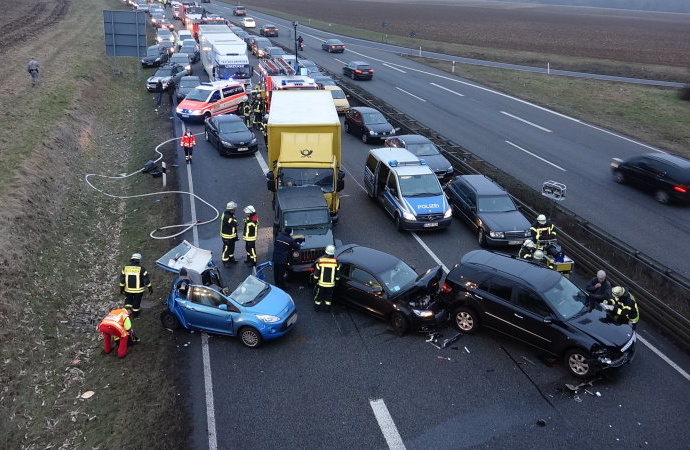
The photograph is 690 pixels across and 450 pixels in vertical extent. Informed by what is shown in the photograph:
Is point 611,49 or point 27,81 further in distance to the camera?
point 611,49

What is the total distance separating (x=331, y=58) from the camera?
172 feet

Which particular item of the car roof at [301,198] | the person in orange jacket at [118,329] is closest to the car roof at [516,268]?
the car roof at [301,198]

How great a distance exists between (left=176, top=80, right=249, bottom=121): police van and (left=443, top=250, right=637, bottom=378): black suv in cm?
2069

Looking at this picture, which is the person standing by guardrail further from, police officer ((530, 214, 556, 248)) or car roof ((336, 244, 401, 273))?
police officer ((530, 214, 556, 248))

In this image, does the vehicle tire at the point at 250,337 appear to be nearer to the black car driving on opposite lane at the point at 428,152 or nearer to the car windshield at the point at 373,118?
the black car driving on opposite lane at the point at 428,152

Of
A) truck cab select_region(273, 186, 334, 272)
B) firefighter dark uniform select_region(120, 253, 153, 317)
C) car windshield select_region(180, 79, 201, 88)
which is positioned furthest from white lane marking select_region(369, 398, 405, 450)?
car windshield select_region(180, 79, 201, 88)

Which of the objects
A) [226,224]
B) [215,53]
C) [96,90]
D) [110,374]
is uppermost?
[215,53]

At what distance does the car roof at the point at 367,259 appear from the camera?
13.0 m

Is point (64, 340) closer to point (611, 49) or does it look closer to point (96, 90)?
point (96, 90)

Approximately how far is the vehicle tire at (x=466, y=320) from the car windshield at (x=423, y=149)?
11.4 meters

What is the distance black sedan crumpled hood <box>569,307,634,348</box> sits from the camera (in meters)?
10.7

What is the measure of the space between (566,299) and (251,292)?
22.2ft

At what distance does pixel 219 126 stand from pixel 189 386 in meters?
16.9

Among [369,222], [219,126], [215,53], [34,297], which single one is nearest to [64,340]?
[34,297]
